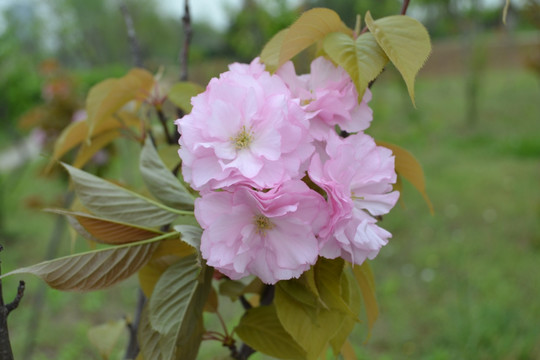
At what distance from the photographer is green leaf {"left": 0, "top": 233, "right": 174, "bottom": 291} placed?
1.65 ft

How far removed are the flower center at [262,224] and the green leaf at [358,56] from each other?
0.16 m

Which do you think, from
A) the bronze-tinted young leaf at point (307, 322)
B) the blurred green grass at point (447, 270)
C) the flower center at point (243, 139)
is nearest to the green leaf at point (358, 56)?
the flower center at point (243, 139)

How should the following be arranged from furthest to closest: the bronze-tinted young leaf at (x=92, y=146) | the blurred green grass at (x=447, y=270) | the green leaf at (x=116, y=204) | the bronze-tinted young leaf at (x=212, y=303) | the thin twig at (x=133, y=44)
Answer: the blurred green grass at (x=447, y=270) → the thin twig at (x=133, y=44) → the bronze-tinted young leaf at (x=92, y=146) → the bronze-tinted young leaf at (x=212, y=303) → the green leaf at (x=116, y=204)

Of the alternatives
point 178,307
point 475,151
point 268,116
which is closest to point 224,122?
point 268,116

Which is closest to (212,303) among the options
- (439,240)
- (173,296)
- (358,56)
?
(173,296)

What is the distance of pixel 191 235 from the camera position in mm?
500

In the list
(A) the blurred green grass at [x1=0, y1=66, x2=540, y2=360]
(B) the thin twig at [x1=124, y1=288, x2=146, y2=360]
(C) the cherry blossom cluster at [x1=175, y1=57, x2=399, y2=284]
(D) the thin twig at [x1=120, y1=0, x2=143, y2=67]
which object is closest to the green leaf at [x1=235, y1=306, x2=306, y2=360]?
(C) the cherry blossom cluster at [x1=175, y1=57, x2=399, y2=284]

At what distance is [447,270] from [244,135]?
2.83m

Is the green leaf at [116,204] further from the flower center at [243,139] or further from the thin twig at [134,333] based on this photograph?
→ the thin twig at [134,333]

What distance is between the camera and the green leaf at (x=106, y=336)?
2.77 ft

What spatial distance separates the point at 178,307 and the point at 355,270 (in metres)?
0.22

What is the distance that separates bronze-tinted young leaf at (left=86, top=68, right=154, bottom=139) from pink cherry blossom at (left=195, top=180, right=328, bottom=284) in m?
0.35

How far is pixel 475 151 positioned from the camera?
18.4ft

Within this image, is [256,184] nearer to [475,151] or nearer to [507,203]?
[507,203]
